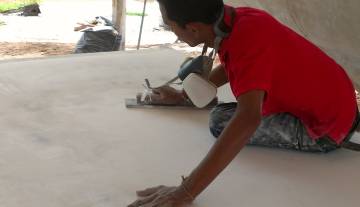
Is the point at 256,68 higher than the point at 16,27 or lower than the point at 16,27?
higher

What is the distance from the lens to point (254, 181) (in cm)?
155

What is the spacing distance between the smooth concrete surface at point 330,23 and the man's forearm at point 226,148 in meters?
1.21

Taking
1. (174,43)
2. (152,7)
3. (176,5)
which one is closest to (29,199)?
(176,5)

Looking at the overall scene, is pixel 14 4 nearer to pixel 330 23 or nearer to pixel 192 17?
pixel 330 23

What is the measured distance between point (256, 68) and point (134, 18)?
6419mm

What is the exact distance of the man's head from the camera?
132cm

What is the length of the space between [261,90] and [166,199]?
406 mm

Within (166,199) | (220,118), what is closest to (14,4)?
(220,118)

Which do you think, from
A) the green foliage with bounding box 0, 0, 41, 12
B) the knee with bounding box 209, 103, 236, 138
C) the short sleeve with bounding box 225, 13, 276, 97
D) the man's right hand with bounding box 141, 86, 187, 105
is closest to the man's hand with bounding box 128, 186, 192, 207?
the short sleeve with bounding box 225, 13, 276, 97

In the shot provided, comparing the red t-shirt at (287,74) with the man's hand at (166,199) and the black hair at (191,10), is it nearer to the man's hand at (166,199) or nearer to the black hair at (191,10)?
the black hair at (191,10)

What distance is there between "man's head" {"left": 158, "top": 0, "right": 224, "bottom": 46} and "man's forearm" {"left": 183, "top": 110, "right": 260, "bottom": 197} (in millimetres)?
284

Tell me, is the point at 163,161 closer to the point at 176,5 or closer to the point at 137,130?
the point at 137,130

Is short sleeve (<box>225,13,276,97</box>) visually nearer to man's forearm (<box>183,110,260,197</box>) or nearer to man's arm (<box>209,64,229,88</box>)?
man's forearm (<box>183,110,260,197</box>)

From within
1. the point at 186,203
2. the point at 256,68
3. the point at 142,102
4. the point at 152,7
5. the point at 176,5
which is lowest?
the point at 152,7
